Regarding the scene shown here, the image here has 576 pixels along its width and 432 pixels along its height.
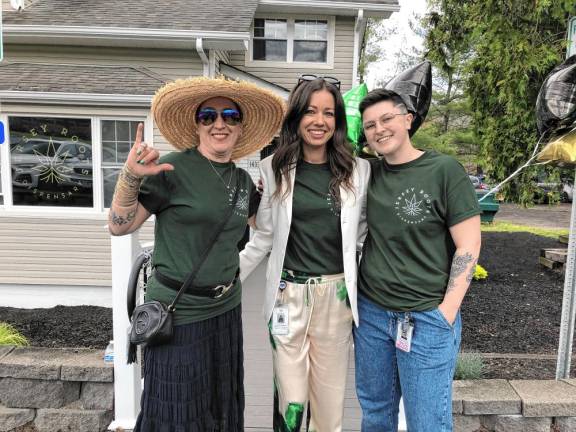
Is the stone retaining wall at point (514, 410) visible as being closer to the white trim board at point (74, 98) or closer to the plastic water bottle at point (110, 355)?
the plastic water bottle at point (110, 355)

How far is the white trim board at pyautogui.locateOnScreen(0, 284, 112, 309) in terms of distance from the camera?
6609 millimetres

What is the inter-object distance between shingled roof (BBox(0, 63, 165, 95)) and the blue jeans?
517 cm

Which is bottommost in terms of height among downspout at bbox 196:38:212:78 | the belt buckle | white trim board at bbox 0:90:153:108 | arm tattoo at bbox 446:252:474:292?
the belt buckle

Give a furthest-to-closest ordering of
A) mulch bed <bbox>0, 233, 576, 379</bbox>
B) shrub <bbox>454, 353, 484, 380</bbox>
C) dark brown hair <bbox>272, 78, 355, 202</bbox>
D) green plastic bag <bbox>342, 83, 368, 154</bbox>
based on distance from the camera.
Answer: mulch bed <bbox>0, 233, 576, 379</bbox>, shrub <bbox>454, 353, 484, 380</bbox>, green plastic bag <bbox>342, 83, 368, 154</bbox>, dark brown hair <bbox>272, 78, 355, 202</bbox>

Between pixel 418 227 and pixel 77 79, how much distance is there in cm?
615

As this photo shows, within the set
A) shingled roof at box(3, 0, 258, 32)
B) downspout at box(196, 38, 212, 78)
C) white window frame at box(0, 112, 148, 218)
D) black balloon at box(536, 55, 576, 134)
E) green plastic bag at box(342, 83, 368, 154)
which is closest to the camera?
black balloon at box(536, 55, 576, 134)

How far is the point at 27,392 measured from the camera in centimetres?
292

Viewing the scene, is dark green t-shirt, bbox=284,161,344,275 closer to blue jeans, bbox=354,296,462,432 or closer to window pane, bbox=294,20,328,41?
blue jeans, bbox=354,296,462,432

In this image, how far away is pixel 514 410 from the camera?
107 inches

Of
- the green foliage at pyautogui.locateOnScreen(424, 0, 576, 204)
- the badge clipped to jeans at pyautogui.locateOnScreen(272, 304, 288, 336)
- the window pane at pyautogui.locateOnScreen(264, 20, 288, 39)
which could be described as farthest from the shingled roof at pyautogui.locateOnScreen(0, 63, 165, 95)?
the badge clipped to jeans at pyautogui.locateOnScreen(272, 304, 288, 336)

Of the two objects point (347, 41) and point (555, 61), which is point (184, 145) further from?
point (347, 41)

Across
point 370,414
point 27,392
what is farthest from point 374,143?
point 27,392

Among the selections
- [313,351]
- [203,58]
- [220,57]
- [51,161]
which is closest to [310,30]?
[220,57]

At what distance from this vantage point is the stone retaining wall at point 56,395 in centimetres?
289
